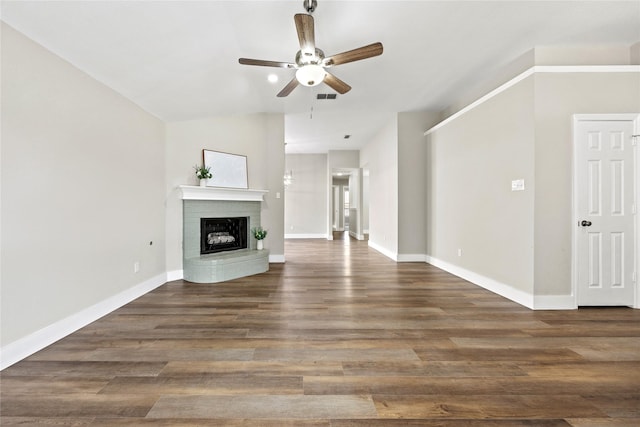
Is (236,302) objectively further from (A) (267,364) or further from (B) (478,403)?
(B) (478,403)

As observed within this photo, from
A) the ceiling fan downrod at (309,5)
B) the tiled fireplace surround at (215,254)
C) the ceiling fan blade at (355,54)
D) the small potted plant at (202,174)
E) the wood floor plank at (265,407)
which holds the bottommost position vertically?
the wood floor plank at (265,407)

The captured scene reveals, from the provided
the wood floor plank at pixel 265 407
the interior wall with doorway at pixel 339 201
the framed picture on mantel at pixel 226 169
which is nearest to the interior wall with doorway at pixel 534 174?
the wood floor plank at pixel 265 407

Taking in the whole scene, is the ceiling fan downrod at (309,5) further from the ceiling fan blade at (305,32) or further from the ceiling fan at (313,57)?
the ceiling fan blade at (305,32)

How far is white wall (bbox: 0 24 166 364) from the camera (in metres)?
2.03

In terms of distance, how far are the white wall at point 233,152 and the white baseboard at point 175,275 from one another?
0.6 inches

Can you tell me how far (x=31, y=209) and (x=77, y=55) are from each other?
139 centimetres

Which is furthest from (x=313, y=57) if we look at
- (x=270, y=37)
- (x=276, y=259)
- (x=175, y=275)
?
(x=276, y=259)

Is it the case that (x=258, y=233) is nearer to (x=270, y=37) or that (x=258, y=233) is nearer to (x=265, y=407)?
(x=270, y=37)

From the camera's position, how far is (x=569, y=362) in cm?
201

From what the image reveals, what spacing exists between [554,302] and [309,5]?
12.8ft

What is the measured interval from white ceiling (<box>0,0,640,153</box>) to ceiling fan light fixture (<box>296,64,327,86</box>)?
0.53 m

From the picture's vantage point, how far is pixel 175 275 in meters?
4.38

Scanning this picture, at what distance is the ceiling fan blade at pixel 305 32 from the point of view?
2145 millimetres

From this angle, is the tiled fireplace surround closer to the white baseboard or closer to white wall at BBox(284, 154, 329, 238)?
the white baseboard
